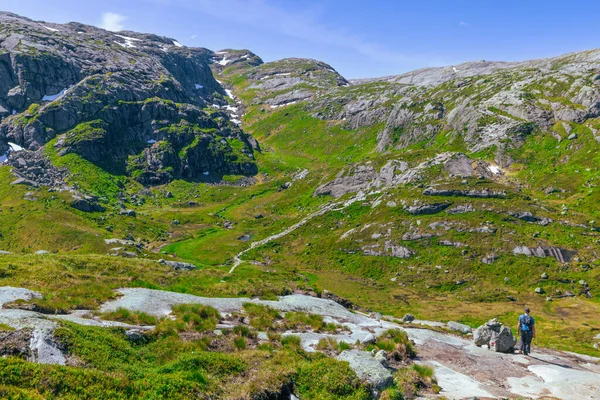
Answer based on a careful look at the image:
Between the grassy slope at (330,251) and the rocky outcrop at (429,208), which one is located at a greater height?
the rocky outcrop at (429,208)

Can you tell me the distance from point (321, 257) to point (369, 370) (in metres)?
78.6

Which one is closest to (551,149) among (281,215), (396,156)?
(396,156)

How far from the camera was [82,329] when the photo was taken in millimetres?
14297

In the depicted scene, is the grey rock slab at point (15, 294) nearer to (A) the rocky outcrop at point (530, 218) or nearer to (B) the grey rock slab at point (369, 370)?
(B) the grey rock slab at point (369, 370)

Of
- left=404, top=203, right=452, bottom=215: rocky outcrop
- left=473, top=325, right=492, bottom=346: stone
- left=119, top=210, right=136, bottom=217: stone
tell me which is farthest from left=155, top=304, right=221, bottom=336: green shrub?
left=119, top=210, right=136, bottom=217: stone

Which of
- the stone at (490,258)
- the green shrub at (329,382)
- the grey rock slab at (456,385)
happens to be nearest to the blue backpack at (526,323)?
the grey rock slab at (456,385)

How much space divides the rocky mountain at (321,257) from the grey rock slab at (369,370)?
0.33 ft

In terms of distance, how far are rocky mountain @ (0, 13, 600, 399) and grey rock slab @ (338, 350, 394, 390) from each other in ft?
0.33

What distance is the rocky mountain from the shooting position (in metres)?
14.8

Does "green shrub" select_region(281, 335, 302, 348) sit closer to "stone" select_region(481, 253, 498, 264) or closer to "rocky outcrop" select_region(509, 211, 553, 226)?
"stone" select_region(481, 253, 498, 264)

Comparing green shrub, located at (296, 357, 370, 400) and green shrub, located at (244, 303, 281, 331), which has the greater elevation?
green shrub, located at (296, 357, 370, 400)

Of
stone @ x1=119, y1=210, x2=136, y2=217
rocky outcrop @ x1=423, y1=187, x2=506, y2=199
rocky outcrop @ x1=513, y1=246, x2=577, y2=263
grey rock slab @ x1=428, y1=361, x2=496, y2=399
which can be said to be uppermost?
rocky outcrop @ x1=423, y1=187, x2=506, y2=199

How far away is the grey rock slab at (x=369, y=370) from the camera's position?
1508cm

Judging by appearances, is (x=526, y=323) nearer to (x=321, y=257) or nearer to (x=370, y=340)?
(x=370, y=340)
